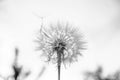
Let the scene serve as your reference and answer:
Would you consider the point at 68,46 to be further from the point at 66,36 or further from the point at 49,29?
the point at 49,29

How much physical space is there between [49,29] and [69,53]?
7.07 ft

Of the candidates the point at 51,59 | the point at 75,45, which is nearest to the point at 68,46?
the point at 75,45

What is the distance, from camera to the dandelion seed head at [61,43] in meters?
12.0

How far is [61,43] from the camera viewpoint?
1226 cm

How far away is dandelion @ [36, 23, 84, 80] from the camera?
473 inches

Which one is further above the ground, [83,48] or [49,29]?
[49,29]

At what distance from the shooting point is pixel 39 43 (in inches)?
479

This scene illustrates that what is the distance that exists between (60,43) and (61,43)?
93 mm

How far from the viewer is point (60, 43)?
12195 mm

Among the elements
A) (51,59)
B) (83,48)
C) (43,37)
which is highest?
Result: (43,37)

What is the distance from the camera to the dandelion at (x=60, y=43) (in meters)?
12.0

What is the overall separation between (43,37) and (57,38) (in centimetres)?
101

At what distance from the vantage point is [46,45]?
40.4 feet

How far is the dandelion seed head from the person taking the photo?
1202 cm
